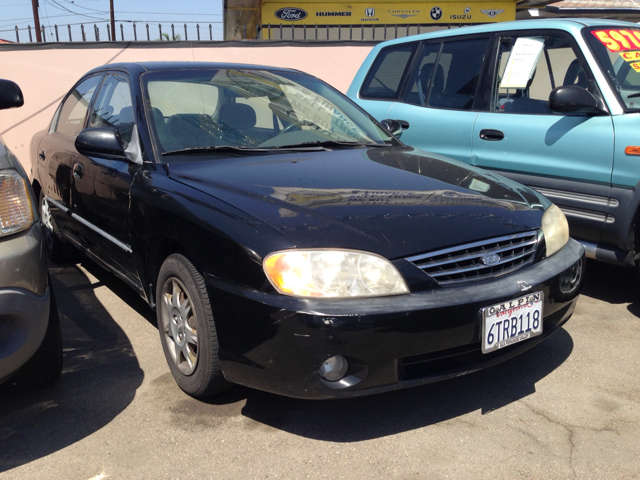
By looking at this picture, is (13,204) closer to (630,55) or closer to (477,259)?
(477,259)

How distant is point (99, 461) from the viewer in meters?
2.28

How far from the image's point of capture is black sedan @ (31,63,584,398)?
2.17 m

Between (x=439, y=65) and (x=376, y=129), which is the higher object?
(x=439, y=65)

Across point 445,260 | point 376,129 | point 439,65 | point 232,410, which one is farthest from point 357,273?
point 439,65

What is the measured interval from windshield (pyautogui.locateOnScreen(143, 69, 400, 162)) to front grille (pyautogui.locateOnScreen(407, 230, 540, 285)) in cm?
124

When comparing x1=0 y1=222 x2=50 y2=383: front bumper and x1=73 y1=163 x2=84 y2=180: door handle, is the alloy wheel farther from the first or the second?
x1=73 y1=163 x2=84 y2=180: door handle

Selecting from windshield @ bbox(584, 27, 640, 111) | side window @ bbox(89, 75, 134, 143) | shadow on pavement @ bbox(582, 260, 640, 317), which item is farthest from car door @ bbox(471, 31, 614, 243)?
side window @ bbox(89, 75, 134, 143)

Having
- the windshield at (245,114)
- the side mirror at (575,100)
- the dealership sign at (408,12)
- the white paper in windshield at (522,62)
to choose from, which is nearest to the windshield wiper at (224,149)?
the windshield at (245,114)

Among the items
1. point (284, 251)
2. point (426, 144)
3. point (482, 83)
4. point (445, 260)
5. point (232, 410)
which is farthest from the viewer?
point (426, 144)

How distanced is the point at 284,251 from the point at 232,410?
34.3 inches

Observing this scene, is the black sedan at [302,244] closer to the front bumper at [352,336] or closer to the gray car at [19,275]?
the front bumper at [352,336]

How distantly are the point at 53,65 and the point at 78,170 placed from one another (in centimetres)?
538

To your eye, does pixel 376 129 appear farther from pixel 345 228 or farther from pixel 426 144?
pixel 345 228

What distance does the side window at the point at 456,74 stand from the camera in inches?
183
